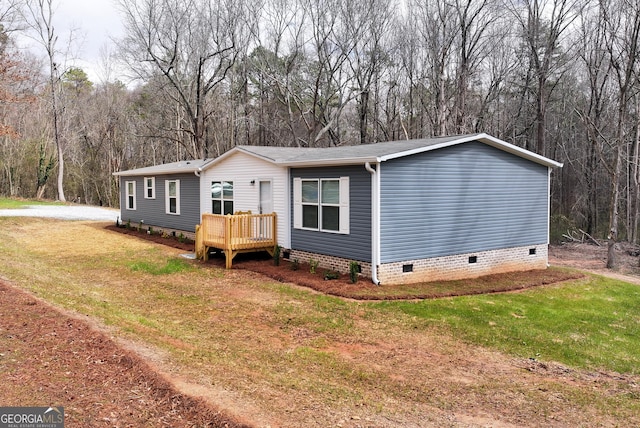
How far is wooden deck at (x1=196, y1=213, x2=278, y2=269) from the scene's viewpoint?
41.4 ft

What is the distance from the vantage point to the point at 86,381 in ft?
15.0

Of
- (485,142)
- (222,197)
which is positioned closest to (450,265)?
(485,142)

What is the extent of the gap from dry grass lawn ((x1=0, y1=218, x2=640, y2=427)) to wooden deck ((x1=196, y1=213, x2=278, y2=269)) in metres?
1.67

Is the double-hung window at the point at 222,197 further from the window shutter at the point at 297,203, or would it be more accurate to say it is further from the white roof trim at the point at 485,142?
the white roof trim at the point at 485,142

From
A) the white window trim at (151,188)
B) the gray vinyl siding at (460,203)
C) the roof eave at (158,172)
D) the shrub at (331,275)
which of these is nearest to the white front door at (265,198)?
the shrub at (331,275)

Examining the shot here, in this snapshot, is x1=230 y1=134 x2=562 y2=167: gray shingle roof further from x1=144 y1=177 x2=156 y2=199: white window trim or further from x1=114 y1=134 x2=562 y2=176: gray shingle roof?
x1=144 y1=177 x2=156 y2=199: white window trim

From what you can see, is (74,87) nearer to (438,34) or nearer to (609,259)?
(438,34)

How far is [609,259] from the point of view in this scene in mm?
15859

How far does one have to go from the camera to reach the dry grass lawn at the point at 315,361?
4.65 metres

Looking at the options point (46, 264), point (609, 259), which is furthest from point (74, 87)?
point (609, 259)

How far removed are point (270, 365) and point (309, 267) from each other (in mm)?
6275

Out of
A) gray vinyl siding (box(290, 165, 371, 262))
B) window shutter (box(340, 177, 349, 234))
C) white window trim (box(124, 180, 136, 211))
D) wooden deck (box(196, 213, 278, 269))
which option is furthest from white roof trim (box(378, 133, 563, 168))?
white window trim (box(124, 180, 136, 211))

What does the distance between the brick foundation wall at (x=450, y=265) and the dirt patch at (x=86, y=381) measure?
21.0 ft

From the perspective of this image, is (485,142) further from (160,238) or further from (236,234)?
(160,238)
